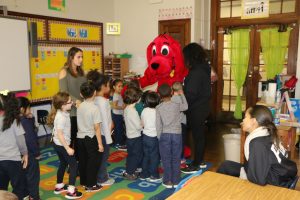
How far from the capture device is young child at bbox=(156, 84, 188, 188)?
290 cm

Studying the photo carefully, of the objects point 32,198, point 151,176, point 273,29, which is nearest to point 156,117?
point 151,176

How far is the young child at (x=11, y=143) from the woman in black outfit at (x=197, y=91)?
1.78 metres

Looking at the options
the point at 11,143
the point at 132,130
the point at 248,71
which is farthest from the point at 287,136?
the point at 248,71

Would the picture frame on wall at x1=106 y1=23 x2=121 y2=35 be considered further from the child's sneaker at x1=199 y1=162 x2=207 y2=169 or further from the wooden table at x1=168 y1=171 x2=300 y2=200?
the wooden table at x1=168 y1=171 x2=300 y2=200

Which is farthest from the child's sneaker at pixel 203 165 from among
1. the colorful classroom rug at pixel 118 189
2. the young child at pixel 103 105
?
the young child at pixel 103 105

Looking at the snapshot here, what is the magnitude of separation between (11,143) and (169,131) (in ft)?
4.61

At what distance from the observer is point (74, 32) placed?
16.7ft

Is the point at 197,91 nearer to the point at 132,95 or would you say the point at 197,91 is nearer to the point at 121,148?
the point at 132,95

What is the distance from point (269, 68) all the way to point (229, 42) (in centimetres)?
90

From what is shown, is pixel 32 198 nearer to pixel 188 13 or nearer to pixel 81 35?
pixel 81 35

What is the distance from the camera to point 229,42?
5691mm

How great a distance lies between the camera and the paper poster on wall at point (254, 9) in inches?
202

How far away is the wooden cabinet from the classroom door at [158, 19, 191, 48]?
3.10ft

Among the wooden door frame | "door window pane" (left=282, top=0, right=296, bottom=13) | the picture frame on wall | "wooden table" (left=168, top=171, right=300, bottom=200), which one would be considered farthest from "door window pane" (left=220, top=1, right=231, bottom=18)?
"wooden table" (left=168, top=171, right=300, bottom=200)
